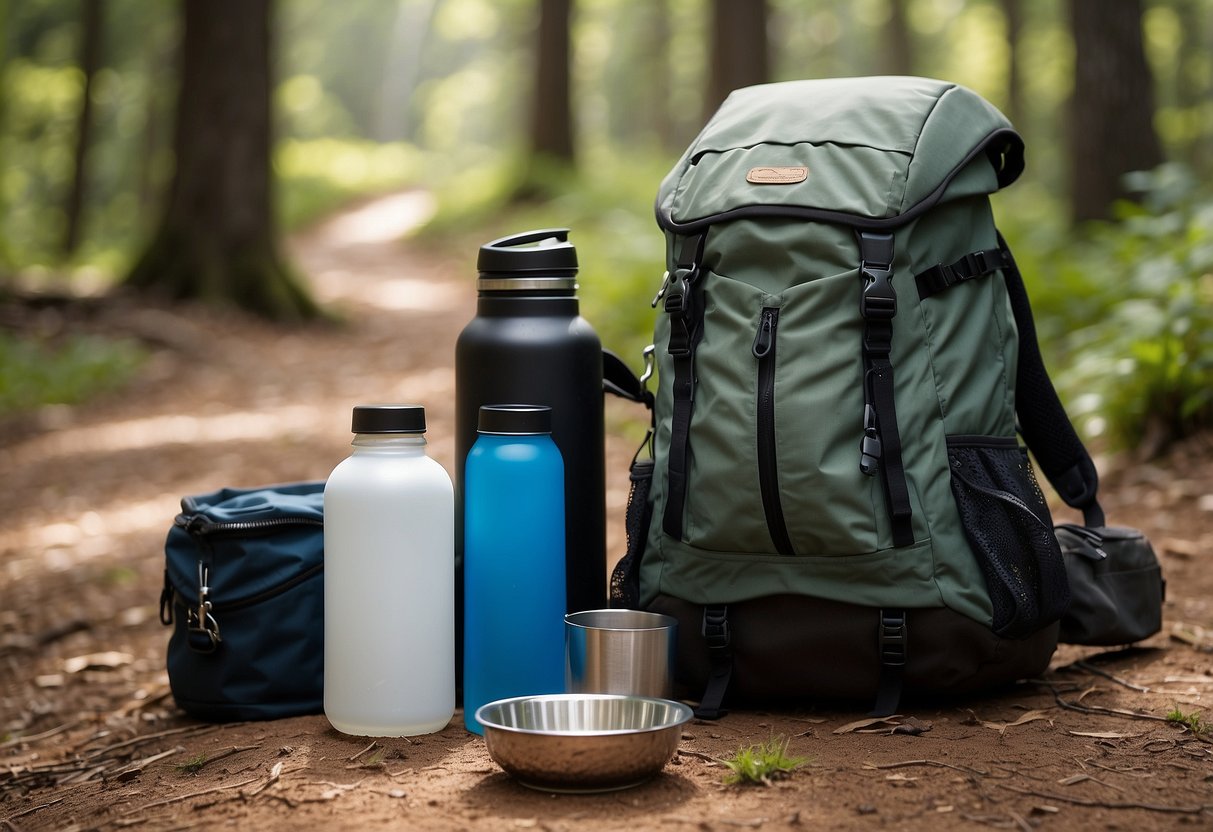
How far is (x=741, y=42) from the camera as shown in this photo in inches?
448

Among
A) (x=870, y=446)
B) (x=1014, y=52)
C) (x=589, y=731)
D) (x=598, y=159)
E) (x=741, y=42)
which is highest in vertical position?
(x=1014, y=52)

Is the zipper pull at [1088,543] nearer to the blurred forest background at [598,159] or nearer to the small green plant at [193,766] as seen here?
the blurred forest background at [598,159]

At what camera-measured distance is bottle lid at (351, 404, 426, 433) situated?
101 inches

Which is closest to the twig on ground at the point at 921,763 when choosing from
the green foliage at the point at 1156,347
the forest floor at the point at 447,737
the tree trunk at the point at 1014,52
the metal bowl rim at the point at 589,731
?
the forest floor at the point at 447,737

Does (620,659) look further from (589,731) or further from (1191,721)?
(1191,721)

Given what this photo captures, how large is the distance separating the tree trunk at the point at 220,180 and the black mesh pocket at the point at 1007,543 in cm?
866

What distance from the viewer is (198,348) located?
9.30m

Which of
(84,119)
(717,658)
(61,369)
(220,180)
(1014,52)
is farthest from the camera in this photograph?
(1014,52)

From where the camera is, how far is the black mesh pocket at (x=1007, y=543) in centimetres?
263

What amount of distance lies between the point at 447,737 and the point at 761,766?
0.76 m

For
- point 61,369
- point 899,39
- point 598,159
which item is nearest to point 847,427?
point 61,369

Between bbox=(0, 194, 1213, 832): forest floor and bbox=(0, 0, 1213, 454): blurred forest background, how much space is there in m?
1.48


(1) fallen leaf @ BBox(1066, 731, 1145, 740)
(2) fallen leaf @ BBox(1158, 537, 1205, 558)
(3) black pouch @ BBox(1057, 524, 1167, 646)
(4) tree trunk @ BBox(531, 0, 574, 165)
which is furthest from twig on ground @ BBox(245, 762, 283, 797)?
(4) tree trunk @ BBox(531, 0, 574, 165)

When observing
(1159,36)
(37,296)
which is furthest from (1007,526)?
(1159,36)
